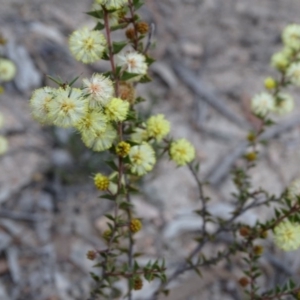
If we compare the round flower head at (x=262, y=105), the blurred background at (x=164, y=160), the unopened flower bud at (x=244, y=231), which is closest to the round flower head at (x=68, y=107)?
the unopened flower bud at (x=244, y=231)

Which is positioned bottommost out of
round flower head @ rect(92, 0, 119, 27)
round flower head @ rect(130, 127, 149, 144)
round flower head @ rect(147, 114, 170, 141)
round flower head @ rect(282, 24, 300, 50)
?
round flower head @ rect(147, 114, 170, 141)

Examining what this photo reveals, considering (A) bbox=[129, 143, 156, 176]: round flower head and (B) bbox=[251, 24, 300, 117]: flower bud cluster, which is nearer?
(A) bbox=[129, 143, 156, 176]: round flower head

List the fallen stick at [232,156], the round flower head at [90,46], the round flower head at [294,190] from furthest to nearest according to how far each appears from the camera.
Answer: the fallen stick at [232,156] → the round flower head at [294,190] → the round flower head at [90,46]

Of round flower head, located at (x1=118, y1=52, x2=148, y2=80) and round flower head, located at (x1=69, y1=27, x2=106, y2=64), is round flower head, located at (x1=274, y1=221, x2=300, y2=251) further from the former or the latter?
round flower head, located at (x1=69, y1=27, x2=106, y2=64)

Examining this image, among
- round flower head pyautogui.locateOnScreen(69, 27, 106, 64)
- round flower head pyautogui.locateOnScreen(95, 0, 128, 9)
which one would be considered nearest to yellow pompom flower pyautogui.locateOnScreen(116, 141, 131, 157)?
round flower head pyautogui.locateOnScreen(69, 27, 106, 64)

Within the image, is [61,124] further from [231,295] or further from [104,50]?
[231,295]

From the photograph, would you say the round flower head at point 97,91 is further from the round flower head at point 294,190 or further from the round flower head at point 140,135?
the round flower head at point 294,190

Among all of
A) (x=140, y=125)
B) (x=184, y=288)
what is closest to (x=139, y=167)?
(x=140, y=125)
